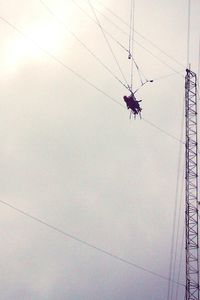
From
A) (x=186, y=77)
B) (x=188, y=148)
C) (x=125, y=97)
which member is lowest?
(x=125, y=97)

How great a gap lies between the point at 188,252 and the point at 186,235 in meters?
1.88

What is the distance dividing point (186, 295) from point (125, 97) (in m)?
22.4

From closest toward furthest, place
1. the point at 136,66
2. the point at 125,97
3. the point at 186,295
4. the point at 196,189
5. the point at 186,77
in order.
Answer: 1. the point at 125,97
2. the point at 136,66
3. the point at 186,295
4. the point at 196,189
5. the point at 186,77

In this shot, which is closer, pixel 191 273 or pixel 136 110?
pixel 136 110

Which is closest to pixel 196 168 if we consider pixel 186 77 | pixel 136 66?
pixel 186 77

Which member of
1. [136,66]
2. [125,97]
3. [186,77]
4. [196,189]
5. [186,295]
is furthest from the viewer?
[186,77]

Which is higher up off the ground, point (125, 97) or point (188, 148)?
point (188, 148)

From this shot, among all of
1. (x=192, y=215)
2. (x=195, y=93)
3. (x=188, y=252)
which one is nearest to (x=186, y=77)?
(x=195, y=93)

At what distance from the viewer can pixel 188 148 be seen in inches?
2372

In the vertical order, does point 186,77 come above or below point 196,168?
above

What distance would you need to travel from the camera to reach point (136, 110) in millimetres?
46656

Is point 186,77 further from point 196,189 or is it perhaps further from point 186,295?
point 186,295

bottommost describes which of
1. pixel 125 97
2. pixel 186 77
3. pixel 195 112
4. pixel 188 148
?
pixel 125 97

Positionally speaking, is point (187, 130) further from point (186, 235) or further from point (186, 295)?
point (186, 295)
